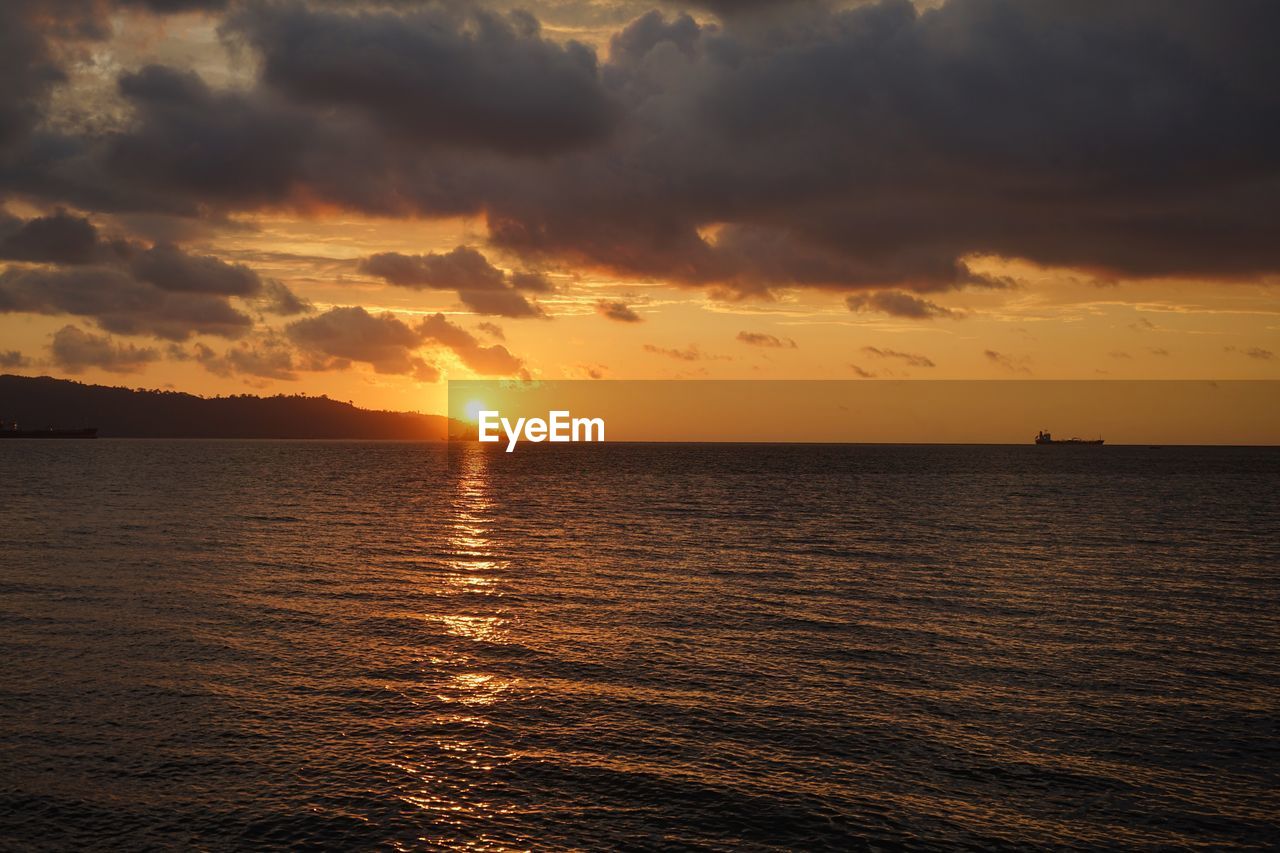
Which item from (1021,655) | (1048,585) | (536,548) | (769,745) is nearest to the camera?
(769,745)

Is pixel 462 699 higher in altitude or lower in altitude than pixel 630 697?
lower

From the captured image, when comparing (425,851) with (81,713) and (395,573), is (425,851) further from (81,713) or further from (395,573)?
(395,573)

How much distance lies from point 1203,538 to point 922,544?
28.7 meters

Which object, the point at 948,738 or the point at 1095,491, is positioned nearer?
the point at 948,738

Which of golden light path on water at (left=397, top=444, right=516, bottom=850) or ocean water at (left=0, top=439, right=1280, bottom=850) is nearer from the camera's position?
ocean water at (left=0, top=439, right=1280, bottom=850)

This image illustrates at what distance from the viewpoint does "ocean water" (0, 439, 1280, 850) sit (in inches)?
824

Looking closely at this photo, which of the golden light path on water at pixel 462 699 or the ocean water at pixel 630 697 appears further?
the golden light path on water at pixel 462 699

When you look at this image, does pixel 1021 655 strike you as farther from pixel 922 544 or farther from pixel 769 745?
pixel 922 544

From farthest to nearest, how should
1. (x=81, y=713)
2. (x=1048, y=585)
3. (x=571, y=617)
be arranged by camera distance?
(x=1048, y=585)
(x=571, y=617)
(x=81, y=713)

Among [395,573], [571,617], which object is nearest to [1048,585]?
[571,617]

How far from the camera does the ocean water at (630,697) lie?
20.9 m

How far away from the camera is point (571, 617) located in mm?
42594

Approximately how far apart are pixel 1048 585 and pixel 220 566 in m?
51.0

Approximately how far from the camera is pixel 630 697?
29766mm
